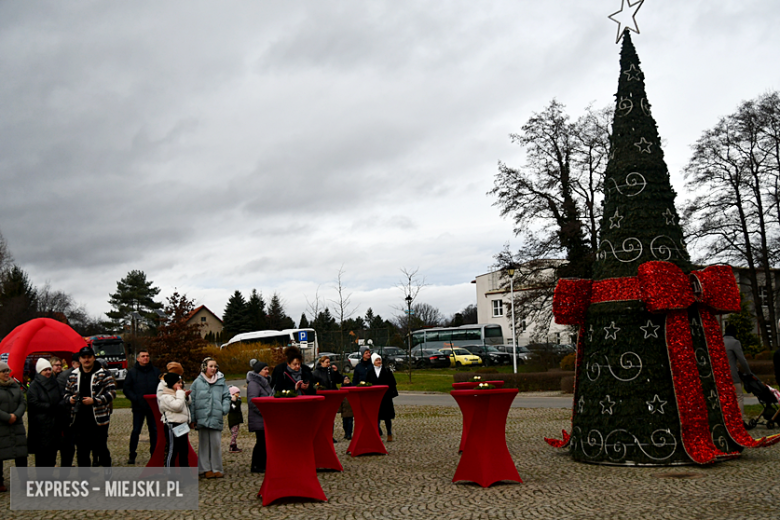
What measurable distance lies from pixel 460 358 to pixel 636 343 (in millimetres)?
37555

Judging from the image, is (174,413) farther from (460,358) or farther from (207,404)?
(460,358)

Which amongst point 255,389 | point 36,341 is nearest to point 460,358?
point 36,341

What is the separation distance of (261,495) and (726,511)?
4792 mm

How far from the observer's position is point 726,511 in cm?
609

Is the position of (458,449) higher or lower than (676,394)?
lower

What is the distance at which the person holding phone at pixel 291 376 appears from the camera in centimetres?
955

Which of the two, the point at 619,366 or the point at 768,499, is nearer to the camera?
the point at 768,499

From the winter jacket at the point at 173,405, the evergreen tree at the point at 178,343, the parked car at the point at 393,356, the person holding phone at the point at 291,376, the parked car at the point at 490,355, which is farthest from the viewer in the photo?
the parked car at the point at 490,355

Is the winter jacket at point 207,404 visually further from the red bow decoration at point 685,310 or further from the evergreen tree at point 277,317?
the evergreen tree at point 277,317

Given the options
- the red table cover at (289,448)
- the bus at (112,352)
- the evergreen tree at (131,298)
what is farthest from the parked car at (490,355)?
the evergreen tree at (131,298)

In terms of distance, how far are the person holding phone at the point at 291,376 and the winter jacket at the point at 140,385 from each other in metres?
2.00

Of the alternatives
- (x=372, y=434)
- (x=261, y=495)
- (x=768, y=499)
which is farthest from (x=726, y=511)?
(x=372, y=434)

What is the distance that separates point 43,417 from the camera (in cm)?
819

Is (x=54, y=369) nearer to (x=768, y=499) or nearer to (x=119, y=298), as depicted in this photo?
(x=768, y=499)
